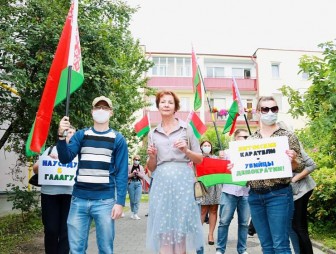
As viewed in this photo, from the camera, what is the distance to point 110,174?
461 centimetres

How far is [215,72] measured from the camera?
43.6 m

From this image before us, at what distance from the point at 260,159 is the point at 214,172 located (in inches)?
95.6

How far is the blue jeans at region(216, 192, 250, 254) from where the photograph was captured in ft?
22.9

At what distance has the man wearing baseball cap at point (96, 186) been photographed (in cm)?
446

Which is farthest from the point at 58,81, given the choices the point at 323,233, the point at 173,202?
the point at 323,233

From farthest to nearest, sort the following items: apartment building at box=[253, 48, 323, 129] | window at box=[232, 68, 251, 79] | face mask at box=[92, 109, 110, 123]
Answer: window at box=[232, 68, 251, 79], apartment building at box=[253, 48, 323, 129], face mask at box=[92, 109, 110, 123]

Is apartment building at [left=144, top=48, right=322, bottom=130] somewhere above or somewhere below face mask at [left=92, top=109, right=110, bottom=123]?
above

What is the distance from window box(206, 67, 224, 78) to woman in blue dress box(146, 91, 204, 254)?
39403mm

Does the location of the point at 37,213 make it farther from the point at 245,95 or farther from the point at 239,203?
the point at 245,95

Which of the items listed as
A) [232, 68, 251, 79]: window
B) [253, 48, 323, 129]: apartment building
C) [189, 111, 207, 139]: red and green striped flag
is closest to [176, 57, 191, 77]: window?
[232, 68, 251, 79]: window

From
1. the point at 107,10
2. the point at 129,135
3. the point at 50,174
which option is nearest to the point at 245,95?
the point at 129,135

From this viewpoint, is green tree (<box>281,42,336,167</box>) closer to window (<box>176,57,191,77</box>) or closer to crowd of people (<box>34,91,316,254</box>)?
crowd of people (<box>34,91,316,254</box>)

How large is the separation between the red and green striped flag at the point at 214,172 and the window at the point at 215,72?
36.9 m

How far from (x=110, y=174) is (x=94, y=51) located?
4.73 m
